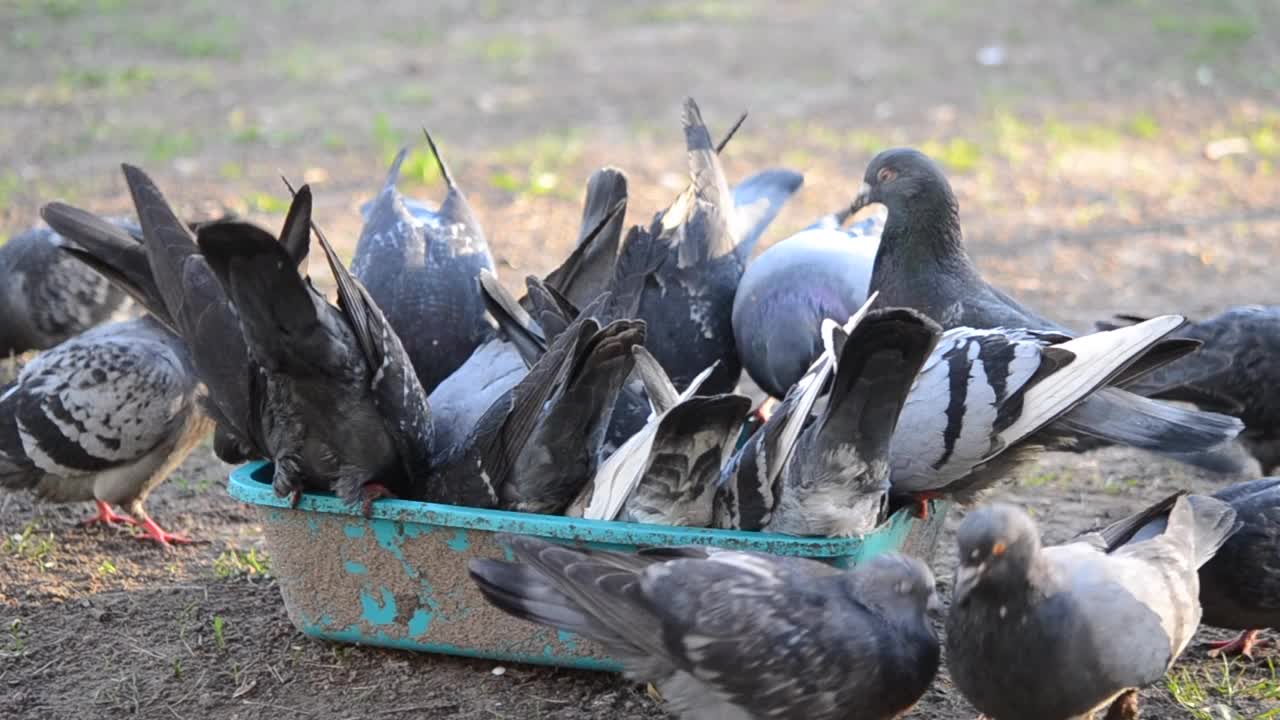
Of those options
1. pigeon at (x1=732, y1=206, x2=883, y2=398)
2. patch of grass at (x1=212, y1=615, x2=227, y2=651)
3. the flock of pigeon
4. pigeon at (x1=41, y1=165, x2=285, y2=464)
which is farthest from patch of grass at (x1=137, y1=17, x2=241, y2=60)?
patch of grass at (x1=212, y1=615, x2=227, y2=651)

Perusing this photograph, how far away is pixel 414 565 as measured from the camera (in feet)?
11.0

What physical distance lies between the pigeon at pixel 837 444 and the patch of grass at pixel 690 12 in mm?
10151

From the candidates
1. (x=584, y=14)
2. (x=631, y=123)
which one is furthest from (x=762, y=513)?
(x=584, y=14)

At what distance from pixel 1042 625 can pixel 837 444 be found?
1.98ft

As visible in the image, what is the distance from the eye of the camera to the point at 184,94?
1043 centimetres

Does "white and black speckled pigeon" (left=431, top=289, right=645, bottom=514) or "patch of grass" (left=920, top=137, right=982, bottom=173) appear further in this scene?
"patch of grass" (left=920, top=137, right=982, bottom=173)

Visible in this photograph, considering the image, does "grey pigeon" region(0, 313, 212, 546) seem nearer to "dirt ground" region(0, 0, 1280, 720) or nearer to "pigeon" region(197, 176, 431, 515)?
"dirt ground" region(0, 0, 1280, 720)

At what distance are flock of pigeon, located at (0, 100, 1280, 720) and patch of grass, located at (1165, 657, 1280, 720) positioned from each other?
9 cm

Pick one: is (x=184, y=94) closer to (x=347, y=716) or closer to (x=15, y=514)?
(x=15, y=514)

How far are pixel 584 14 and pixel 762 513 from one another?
10841mm

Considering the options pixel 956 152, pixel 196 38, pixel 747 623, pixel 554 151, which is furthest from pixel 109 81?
pixel 747 623

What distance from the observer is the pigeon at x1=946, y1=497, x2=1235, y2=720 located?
2768 millimetres

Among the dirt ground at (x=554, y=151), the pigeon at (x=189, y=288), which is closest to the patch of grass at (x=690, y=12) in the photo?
the dirt ground at (x=554, y=151)

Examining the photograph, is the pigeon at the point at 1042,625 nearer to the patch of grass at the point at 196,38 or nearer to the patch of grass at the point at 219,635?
the patch of grass at the point at 219,635
